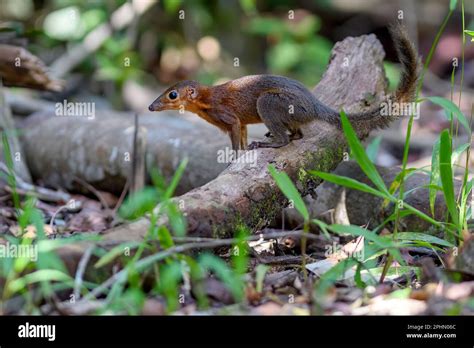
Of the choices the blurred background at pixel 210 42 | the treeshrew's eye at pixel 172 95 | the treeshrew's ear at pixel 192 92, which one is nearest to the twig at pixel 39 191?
the treeshrew's eye at pixel 172 95

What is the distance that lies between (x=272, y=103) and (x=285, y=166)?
2.81 feet

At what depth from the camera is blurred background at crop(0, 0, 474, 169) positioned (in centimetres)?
1095

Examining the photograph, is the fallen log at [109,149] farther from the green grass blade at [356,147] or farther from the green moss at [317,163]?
the green grass blade at [356,147]

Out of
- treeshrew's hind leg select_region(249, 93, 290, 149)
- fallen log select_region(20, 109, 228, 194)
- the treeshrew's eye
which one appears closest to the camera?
treeshrew's hind leg select_region(249, 93, 290, 149)

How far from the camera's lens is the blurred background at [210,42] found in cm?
1095

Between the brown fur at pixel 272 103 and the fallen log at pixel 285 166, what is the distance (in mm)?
159

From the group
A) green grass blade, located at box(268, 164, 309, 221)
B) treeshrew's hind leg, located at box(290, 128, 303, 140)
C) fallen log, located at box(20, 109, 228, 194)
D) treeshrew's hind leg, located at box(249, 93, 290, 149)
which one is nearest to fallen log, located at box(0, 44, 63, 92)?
fallen log, located at box(20, 109, 228, 194)

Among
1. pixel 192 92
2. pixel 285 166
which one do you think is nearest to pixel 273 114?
pixel 285 166

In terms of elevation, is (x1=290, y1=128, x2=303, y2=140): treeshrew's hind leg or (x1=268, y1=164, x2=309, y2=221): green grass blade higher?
(x1=290, y1=128, x2=303, y2=140): treeshrew's hind leg

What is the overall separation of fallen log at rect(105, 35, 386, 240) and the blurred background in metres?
3.21

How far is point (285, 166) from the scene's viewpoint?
4.87 meters

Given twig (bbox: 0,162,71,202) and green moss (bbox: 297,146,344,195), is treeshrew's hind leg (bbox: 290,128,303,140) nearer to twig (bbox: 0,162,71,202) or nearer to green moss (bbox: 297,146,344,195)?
green moss (bbox: 297,146,344,195)
